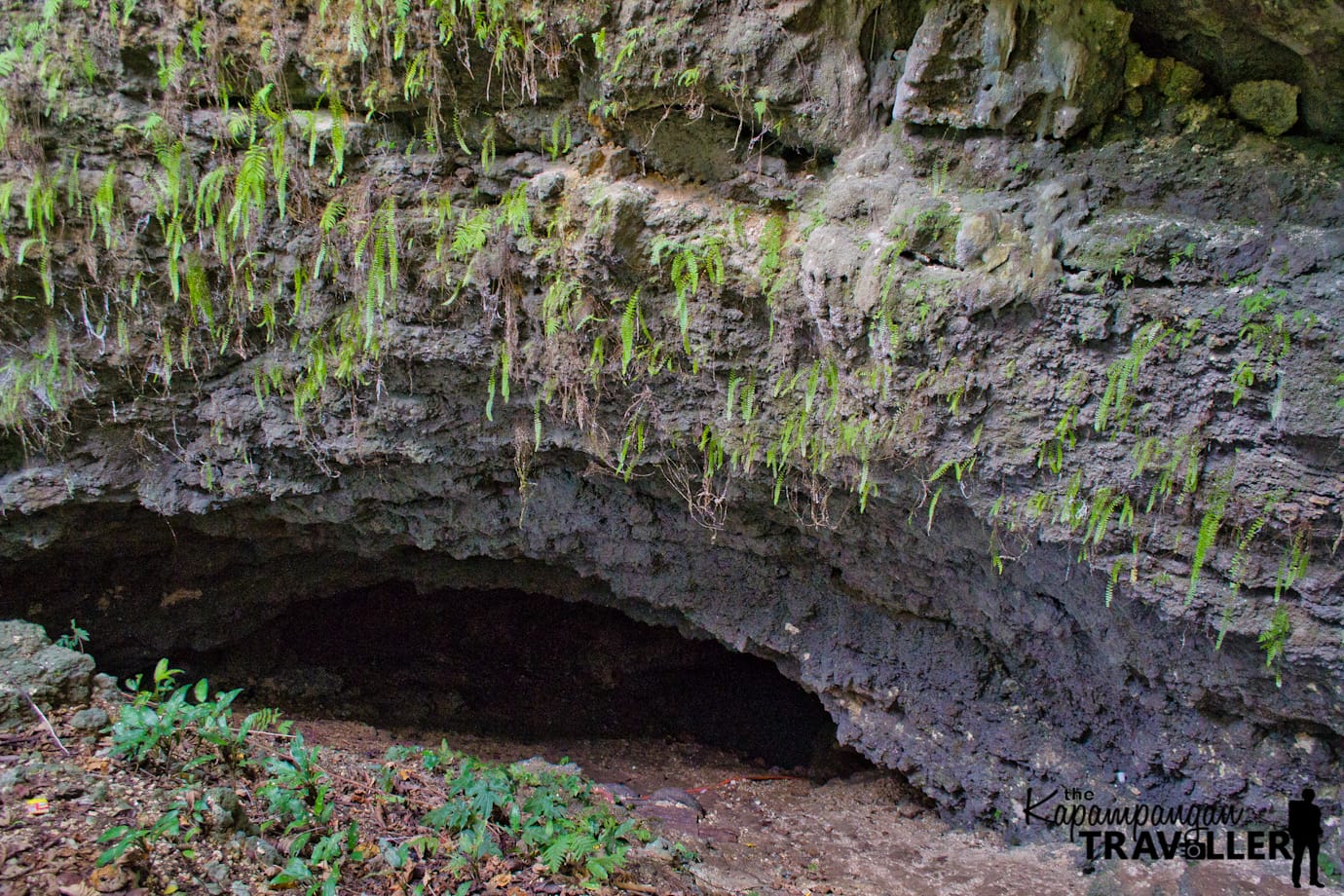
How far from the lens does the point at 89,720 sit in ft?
10.9

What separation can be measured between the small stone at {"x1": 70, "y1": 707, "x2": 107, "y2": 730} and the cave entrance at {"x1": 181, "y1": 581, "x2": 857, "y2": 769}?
3.50 meters

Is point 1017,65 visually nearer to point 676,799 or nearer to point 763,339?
point 763,339

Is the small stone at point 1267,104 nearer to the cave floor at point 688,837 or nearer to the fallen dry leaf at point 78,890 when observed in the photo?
the cave floor at point 688,837

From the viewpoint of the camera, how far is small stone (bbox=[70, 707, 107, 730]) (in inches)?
130

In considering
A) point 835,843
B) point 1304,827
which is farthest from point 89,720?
point 1304,827

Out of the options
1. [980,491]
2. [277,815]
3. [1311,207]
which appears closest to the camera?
[1311,207]

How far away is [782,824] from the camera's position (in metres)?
5.06

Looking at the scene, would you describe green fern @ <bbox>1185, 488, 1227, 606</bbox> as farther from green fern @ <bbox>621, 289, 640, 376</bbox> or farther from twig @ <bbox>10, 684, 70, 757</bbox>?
twig @ <bbox>10, 684, 70, 757</bbox>

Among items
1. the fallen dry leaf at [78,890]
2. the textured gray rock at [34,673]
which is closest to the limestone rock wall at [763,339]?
the textured gray rock at [34,673]

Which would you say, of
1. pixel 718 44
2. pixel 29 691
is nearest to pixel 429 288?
pixel 718 44

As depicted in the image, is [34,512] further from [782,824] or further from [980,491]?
[980,491]

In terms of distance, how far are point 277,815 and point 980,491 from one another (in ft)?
10.5

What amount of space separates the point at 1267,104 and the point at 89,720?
5170mm

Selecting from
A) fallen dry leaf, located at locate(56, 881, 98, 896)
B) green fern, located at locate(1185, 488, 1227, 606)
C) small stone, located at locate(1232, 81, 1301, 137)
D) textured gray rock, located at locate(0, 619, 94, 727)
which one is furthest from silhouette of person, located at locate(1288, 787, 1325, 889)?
textured gray rock, located at locate(0, 619, 94, 727)
